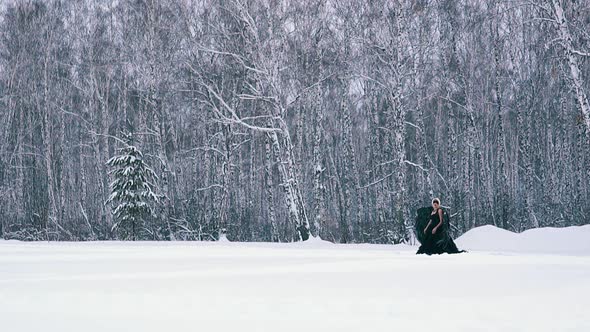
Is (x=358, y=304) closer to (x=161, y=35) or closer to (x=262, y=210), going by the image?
(x=161, y=35)

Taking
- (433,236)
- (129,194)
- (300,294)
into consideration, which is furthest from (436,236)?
(129,194)

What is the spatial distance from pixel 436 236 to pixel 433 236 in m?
0.07

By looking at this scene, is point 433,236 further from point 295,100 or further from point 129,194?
point 129,194

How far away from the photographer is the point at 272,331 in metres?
5.15

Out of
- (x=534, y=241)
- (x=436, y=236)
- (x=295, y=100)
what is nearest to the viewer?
(x=436, y=236)

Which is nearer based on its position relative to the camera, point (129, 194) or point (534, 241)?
point (534, 241)

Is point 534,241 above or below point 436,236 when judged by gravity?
below

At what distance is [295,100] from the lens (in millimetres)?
22328

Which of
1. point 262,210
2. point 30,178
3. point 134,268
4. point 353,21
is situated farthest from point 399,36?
point 30,178

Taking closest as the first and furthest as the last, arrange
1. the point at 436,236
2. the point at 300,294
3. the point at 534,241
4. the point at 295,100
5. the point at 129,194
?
1. the point at 300,294
2. the point at 436,236
3. the point at 534,241
4. the point at 295,100
5. the point at 129,194

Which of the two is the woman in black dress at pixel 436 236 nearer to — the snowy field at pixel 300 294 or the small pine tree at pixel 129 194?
the snowy field at pixel 300 294

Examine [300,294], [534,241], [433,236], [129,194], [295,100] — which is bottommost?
[300,294]

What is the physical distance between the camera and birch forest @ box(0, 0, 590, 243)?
895 inches

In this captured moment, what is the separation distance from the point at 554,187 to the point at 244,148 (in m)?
22.5
